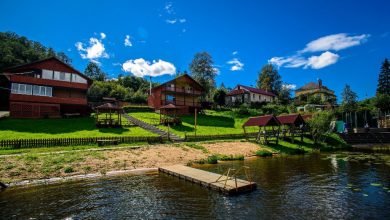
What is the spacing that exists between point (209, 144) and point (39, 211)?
2432 centimetres

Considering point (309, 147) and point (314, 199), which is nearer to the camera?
point (314, 199)

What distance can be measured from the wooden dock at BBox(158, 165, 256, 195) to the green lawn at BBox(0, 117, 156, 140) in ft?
61.5

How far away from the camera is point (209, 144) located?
34.8 m

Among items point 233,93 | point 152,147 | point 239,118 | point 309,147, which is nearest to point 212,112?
point 239,118

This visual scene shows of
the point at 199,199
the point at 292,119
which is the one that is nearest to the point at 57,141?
the point at 199,199

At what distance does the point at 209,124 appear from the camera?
51625mm

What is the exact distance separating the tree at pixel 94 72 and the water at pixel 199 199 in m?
118

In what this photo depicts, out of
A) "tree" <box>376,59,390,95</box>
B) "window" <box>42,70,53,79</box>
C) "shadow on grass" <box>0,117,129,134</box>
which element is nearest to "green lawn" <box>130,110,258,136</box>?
"shadow on grass" <box>0,117,129,134</box>

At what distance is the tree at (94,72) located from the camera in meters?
127

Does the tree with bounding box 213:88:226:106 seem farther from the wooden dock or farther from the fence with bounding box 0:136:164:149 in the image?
the wooden dock

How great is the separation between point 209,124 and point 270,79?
57.7 m

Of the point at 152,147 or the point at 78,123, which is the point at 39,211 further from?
the point at 78,123

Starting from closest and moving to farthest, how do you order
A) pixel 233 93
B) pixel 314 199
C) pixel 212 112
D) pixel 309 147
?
pixel 314 199
pixel 309 147
pixel 212 112
pixel 233 93

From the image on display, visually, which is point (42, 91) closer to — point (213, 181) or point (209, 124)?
point (209, 124)
